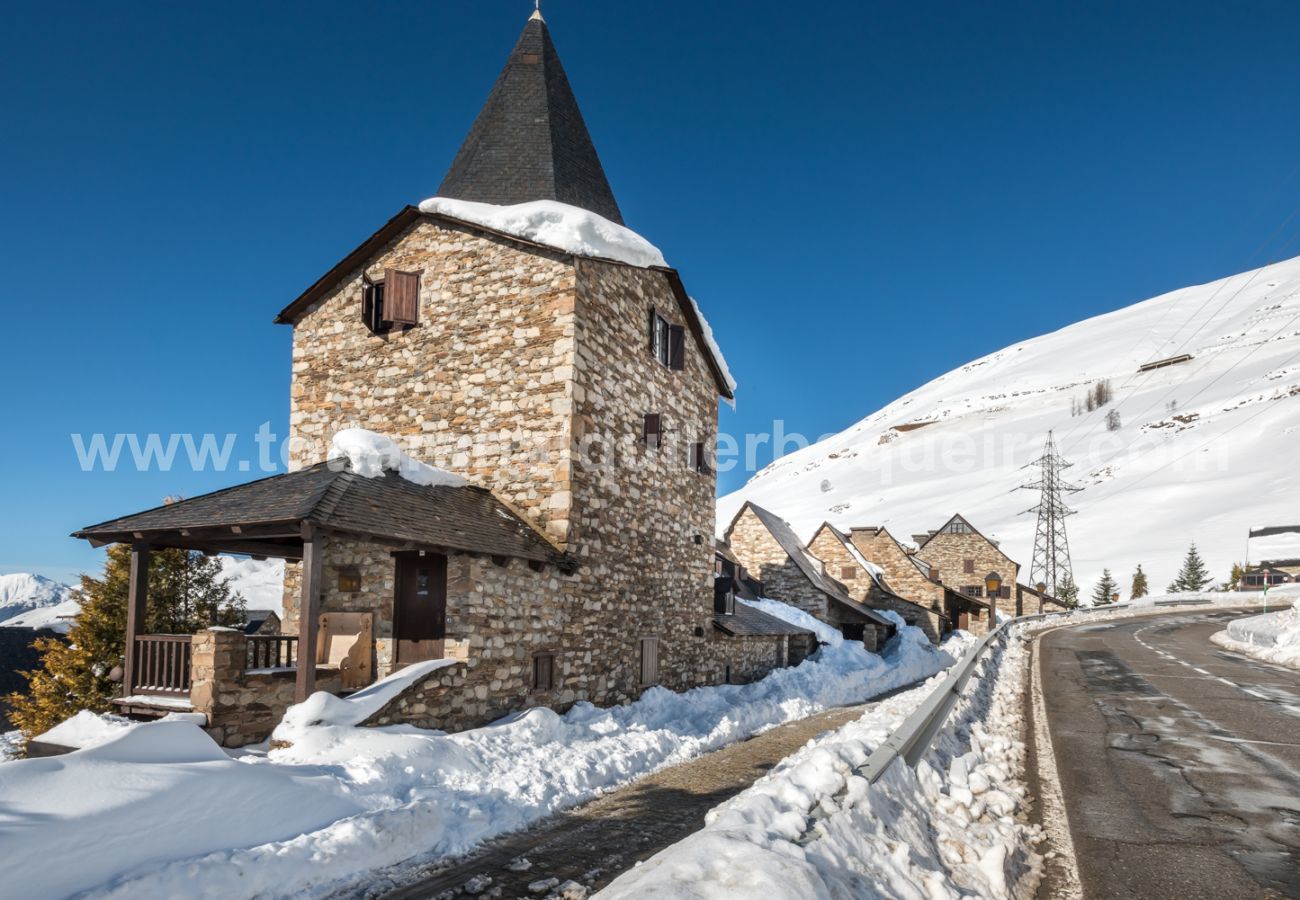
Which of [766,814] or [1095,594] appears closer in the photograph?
[766,814]

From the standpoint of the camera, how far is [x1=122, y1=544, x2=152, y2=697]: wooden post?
10977 mm

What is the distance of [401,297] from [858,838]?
1381 cm

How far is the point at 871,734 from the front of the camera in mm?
8125

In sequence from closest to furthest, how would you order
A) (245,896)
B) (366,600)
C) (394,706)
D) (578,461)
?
(245,896), (394,706), (366,600), (578,461)

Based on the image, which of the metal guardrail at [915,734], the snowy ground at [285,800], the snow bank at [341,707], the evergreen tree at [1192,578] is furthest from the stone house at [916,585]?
the evergreen tree at [1192,578]

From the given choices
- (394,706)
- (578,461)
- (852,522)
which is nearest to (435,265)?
(578,461)

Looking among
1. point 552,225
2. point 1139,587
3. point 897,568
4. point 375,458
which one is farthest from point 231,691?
point 1139,587

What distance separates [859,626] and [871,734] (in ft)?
89.5

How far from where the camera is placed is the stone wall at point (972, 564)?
53500mm

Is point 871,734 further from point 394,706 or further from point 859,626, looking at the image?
point 859,626

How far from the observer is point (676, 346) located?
18594mm

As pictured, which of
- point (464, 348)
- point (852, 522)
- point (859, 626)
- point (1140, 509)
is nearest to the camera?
point (464, 348)

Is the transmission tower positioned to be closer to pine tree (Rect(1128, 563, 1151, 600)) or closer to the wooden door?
pine tree (Rect(1128, 563, 1151, 600))

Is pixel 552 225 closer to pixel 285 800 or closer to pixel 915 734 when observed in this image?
pixel 285 800
